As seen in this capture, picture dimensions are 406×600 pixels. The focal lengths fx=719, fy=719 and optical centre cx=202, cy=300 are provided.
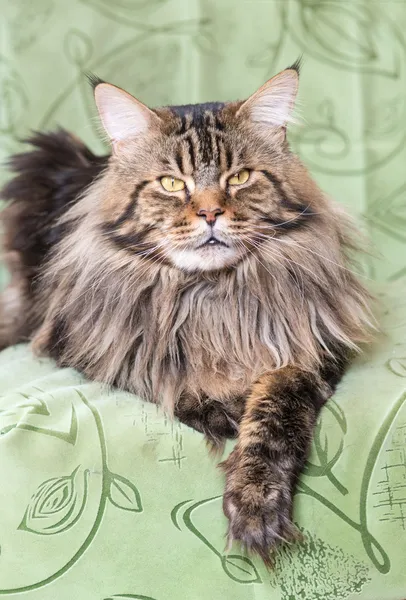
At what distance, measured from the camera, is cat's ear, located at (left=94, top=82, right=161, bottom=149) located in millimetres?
1428

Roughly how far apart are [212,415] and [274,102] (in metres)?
0.65

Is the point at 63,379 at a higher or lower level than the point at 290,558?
higher

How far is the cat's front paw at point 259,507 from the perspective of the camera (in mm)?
1149

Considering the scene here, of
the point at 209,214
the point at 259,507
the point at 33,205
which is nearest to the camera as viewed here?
the point at 259,507

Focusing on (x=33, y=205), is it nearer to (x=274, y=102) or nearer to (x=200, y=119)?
(x=200, y=119)

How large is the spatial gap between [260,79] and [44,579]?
1.64 meters

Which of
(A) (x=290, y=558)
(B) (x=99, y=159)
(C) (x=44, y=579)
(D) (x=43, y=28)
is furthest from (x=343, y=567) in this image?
(D) (x=43, y=28)

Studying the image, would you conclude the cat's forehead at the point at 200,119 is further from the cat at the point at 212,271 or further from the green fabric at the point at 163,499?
the green fabric at the point at 163,499

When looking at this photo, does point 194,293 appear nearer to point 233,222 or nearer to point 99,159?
point 233,222

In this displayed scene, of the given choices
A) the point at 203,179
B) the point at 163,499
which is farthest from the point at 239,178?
the point at 163,499

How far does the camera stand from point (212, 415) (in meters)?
1.34

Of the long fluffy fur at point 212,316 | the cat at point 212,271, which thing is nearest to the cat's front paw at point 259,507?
the cat at point 212,271

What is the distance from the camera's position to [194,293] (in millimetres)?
1478

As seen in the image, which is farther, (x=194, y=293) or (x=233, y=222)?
(x=194, y=293)
